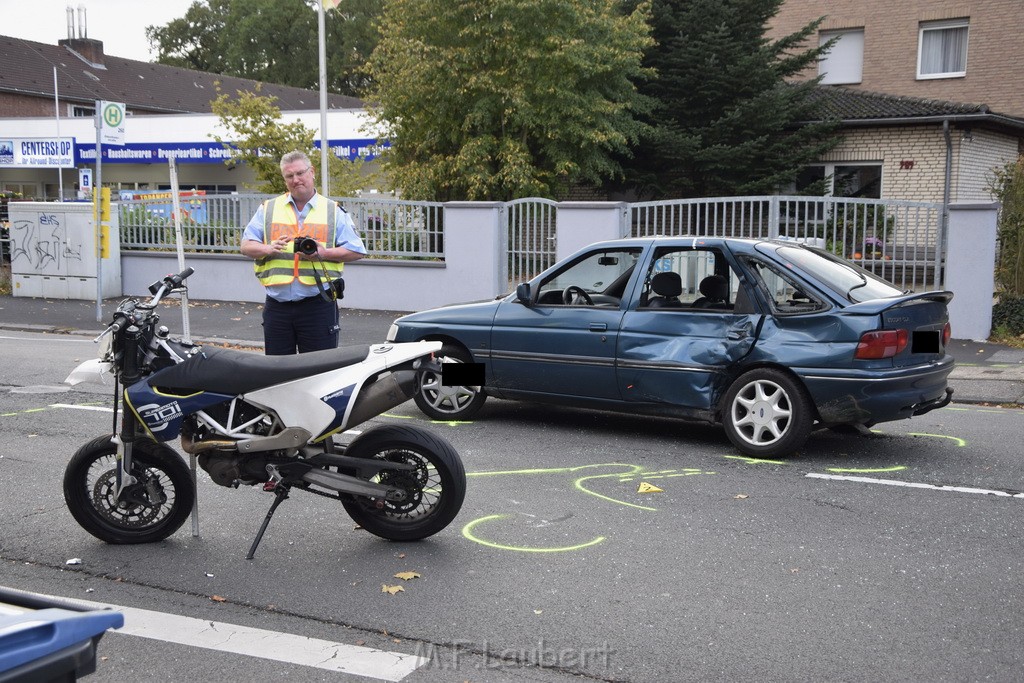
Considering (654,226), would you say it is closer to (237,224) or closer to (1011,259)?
(1011,259)

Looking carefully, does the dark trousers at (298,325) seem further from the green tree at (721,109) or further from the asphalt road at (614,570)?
the green tree at (721,109)

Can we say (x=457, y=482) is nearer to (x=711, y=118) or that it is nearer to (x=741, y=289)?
(x=741, y=289)

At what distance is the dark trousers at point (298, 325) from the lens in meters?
6.54

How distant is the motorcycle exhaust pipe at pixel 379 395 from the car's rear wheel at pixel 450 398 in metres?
3.44

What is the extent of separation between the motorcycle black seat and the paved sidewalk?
7400 mm

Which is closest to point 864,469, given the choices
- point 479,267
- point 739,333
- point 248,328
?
point 739,333

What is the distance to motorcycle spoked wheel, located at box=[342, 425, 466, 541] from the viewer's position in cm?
518

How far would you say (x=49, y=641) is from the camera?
2.04 metres

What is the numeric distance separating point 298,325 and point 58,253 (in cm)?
1522

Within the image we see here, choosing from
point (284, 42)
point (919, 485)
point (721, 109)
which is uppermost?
point (284, 42)

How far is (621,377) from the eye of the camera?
7867 millimetres

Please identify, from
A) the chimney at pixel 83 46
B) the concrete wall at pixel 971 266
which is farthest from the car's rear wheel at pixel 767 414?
the chimney at pixel 83 46

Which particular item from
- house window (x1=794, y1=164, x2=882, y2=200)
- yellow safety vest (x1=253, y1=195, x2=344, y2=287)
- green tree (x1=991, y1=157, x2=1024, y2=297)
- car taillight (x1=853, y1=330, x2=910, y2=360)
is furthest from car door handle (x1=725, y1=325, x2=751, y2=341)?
house window (x1=794, y1=164, x2=882, y2=200)

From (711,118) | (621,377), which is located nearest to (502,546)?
(621,377)
